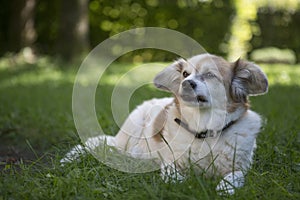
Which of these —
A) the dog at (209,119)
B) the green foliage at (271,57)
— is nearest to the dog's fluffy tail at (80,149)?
the dog at (209,119)

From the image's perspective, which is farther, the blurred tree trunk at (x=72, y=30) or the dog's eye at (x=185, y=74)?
the blurred tree trunk at (x=72, y=30)

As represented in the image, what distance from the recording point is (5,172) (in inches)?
130

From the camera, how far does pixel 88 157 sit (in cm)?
342

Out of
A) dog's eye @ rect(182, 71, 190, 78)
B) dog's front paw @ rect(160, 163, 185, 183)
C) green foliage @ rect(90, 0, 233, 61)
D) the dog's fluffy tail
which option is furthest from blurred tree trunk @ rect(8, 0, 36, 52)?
dog's front paw @ rect(160, 163, 185, 183)

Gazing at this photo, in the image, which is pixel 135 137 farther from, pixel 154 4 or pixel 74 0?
pixel 154 4

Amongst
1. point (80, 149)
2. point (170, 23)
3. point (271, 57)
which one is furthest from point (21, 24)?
point (80, 149)

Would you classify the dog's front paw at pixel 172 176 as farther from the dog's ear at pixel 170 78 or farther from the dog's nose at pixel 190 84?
the dog's ear at pixel 170 78

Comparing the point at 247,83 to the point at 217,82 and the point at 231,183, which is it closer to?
the point at 217,82

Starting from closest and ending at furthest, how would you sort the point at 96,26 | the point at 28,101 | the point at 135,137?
1. the point at 135,137
2. the point at 28,101
3. the point at 96,26

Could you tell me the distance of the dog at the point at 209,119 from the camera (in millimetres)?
3299

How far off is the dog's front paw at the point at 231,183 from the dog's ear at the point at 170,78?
89cm

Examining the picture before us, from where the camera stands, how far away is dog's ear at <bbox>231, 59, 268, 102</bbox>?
3.45 meters

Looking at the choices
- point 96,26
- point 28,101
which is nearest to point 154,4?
point 96,26

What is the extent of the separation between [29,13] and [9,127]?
953cm
